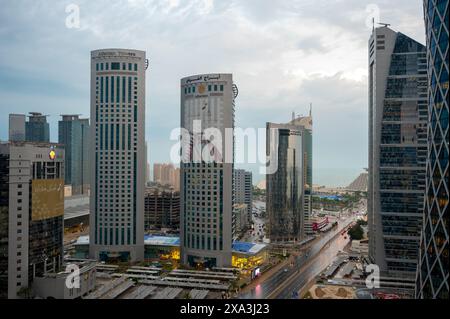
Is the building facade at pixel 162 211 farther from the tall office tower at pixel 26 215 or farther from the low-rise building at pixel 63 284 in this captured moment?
the low-rise building at pixel 63 284

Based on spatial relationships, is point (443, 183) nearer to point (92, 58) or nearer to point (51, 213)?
point (51, 213)

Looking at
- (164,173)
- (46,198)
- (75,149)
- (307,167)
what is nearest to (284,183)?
(307,167)

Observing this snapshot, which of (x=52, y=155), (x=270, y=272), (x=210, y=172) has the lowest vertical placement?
(x=270, y=272)

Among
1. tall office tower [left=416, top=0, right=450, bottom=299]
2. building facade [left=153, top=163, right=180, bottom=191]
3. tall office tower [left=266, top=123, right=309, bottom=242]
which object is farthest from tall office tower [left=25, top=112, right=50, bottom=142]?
tall office tower [left=416, top=0, right=450, bottom=299]

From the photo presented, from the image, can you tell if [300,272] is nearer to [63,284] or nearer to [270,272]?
[270,272]

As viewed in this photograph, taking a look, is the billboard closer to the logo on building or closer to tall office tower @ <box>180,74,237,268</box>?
the logo on building

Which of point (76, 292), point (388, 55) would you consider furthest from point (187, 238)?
point (388, 55)
